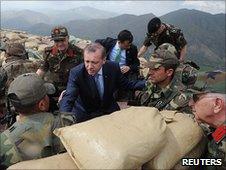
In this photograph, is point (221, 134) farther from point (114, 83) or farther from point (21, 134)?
point (114, 83)

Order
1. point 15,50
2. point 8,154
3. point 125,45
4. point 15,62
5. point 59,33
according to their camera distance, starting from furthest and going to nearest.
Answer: point 125,45 < point 59,33 < point 15,50 < point 15,62 < point 8,154

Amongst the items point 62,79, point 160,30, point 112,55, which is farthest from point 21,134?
point 160,30

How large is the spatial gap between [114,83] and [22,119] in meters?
2.17

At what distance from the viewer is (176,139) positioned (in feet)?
10.4

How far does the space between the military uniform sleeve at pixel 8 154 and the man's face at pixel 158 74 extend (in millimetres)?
2202

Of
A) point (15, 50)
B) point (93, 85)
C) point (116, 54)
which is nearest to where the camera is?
point (93, 85)

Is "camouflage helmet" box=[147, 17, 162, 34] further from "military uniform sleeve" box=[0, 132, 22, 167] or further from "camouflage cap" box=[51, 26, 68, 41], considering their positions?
"military uniform sleeve" box=[0, 132, 22, 167]

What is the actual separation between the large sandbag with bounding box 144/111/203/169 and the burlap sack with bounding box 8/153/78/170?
25.3 inches

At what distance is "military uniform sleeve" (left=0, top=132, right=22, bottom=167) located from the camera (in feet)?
9.43

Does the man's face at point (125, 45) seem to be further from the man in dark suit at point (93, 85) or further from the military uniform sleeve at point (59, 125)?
the military uniform sleeve at point (59, 125)

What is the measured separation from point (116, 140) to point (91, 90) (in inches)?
87.9

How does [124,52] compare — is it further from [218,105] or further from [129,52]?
[218,105]

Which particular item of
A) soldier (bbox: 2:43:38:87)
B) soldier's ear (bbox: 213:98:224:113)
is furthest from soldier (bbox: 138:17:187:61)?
soldier's ear (bbox: 213:98:224:113)

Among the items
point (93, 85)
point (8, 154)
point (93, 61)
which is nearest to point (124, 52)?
point (93, 85)
